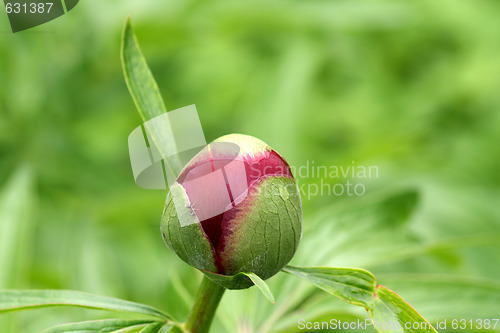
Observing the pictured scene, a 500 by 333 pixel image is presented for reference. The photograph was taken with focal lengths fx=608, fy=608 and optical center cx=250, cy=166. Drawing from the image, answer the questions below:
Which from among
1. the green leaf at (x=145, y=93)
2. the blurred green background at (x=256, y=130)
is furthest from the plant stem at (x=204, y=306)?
the blurred green background at (x=256, y=130)

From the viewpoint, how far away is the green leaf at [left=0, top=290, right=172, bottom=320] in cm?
63

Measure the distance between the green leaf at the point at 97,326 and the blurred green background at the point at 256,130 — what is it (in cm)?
27

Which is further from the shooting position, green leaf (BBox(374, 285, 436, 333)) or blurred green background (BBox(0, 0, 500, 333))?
blurred green background (BBox(0, 0, 500, 333))

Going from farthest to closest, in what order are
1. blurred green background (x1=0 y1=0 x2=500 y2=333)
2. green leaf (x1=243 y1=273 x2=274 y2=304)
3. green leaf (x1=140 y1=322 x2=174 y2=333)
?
blurred green background (x1=0 y1=0 x2=500 y2=333) < green leaf (x1=140 y1=322 x2=174 y2=333) < green leaf (x1=243 y1=273 x2=274 y2=304)

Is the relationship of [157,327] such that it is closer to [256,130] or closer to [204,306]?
[204,306]

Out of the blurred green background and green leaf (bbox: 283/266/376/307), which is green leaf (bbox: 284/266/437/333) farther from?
the blurred green background

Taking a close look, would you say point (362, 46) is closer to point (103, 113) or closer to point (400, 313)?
point (103, 113)

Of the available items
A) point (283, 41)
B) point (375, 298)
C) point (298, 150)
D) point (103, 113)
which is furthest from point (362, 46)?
point (375, 298)

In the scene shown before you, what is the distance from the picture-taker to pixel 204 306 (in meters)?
0.66

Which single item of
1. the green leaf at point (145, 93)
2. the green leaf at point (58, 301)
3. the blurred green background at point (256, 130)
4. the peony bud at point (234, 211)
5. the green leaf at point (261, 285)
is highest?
the green leaf at point (145, 93)

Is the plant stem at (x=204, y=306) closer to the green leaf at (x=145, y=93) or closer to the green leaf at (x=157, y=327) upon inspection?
the green leaf at (x=157, y=327)

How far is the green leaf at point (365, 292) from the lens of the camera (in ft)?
2.01

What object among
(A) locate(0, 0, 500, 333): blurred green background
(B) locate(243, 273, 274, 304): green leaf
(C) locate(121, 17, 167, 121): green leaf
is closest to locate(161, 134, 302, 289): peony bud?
(B) locate(243, 273, 274, 304): green leaf

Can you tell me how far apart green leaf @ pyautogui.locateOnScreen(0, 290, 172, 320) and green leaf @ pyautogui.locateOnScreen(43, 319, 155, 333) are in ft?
0.04
